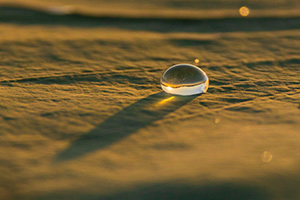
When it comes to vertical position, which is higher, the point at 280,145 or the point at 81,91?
the point at 81,91

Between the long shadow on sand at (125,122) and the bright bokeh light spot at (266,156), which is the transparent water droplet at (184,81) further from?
the bright bokeh light spot at (266,156)

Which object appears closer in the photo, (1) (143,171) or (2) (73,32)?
(1) (143,171)

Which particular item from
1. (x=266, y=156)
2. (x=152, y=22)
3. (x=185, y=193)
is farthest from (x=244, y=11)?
(x=185, y=193)

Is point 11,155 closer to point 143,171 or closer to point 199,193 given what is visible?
point 143,171

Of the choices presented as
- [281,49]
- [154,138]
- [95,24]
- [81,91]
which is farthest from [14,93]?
[281,49]

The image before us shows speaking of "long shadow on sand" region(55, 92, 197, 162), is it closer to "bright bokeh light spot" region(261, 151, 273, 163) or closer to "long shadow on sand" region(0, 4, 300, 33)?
"bright bokeh light spot" region(261, 151, 273, 163)

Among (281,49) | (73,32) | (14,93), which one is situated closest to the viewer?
(14,93)

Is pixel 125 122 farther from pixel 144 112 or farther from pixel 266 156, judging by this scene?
pixel 266 156
